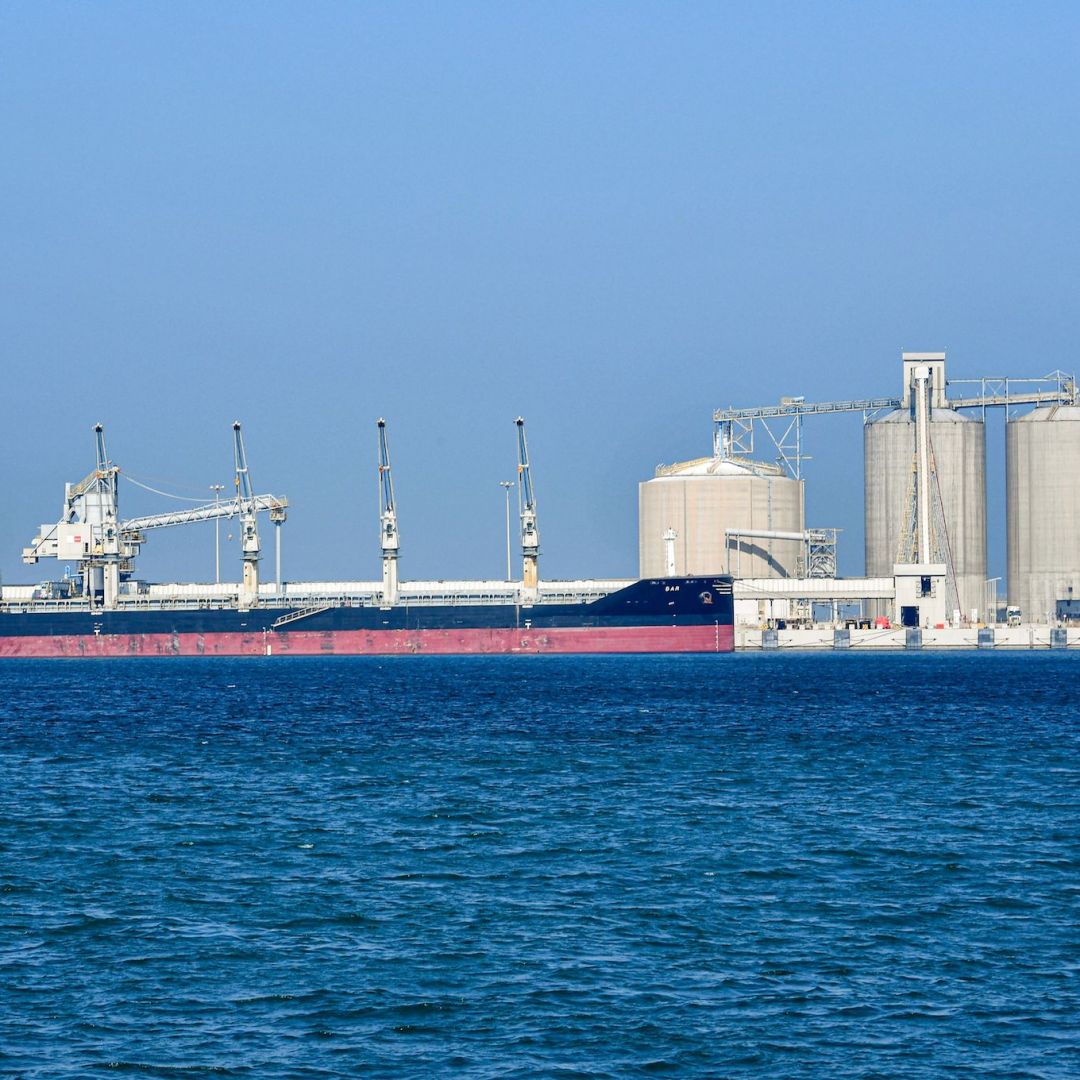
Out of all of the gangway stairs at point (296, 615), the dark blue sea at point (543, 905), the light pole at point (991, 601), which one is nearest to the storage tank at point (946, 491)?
the light pole at point (991, 601)

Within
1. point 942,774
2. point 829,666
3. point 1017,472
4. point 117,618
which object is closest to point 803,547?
point 1017,472

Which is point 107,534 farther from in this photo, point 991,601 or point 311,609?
point 991,601

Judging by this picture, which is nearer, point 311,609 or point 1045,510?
point 311,609

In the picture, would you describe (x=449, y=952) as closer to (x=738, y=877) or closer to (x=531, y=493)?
(x=738, y=877)

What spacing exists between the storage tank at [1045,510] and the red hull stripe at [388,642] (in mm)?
32313

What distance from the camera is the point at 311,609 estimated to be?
428 feet

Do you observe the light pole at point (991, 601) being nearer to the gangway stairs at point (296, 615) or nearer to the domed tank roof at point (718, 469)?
the domed tank roof at point (718, 469)

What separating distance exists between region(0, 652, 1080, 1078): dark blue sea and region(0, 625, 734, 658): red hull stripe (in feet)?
234

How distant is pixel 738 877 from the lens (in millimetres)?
27844

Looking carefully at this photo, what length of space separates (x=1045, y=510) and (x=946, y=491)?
853 cm

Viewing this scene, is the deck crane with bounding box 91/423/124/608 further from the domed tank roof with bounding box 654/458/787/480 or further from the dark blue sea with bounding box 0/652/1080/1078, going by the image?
the dark blue sea with bounding box 0/652/1080/1078

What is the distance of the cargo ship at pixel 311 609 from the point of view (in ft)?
414

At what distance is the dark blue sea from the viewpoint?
61.5 feet

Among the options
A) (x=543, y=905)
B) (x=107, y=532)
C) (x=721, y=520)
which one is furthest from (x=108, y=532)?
(x=543, y=905)
